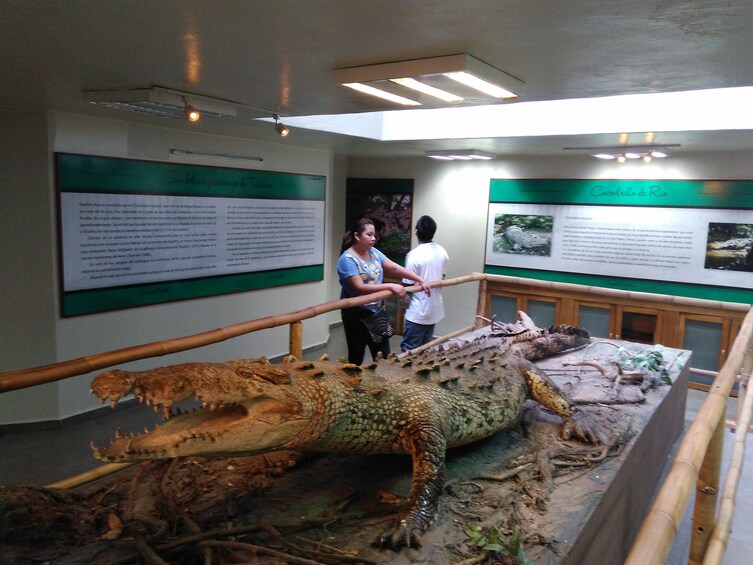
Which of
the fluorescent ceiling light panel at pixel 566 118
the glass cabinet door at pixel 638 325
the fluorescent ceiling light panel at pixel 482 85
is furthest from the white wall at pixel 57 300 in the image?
the glass cabinet door at pixel 638 325

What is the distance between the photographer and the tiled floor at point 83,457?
3.17 m

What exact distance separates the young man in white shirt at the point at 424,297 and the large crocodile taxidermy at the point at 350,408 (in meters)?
1.64

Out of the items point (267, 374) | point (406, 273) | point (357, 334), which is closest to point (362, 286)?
point (357, 334)

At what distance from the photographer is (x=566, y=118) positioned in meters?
4.75

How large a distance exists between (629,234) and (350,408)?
5125 mm

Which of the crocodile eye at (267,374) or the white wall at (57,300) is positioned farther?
the white wall at (57,300)

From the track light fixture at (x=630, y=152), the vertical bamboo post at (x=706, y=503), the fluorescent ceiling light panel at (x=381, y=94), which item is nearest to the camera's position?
the vertical bamboo post at (x=706, y=503)

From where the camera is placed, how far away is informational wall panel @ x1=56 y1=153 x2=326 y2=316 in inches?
175

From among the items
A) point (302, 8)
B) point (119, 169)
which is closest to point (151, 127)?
point (119, 169)

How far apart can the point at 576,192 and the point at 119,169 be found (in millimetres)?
5015

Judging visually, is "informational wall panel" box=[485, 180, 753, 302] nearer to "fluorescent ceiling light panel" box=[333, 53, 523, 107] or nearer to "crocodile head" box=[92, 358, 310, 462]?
"fluorescent ceiling light panel" box=[333, 53, 523, 107]

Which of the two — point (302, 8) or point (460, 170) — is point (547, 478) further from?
point (460, 170)

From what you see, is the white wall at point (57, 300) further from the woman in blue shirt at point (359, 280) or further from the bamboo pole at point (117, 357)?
the bamboo pole at point (117, 357)

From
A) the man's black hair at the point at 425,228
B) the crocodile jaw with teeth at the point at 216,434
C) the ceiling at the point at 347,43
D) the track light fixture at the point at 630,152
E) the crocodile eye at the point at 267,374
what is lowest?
the crocodile jaw with teeth at the point at 216,434
